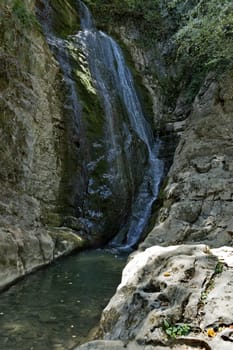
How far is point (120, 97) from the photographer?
15.4 metres

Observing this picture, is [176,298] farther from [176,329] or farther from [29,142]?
[29,142]

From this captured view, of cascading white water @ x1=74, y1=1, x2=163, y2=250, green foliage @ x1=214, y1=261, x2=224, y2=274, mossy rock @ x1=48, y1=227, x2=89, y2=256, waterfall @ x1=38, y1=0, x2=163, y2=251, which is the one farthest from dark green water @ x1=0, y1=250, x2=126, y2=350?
cascading white water @ x1=74, y1=1, x2=163, y2=250

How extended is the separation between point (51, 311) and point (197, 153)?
656 centimetres

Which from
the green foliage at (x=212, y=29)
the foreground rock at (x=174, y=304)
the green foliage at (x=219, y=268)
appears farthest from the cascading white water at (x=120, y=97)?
the green foliage at (x=219, y=268)

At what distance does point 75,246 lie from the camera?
10.2 m

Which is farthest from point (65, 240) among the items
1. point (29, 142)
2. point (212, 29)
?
point (212, 29)

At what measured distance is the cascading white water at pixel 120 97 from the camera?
1298 centimetres

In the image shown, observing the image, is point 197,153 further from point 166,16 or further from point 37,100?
point 166,16

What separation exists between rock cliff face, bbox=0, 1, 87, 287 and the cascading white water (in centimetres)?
239

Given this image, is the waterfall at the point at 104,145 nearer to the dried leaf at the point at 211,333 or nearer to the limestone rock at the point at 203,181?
the limestone rock at the point at 203,181

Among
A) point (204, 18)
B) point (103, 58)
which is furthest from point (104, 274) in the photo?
point (103, 58)

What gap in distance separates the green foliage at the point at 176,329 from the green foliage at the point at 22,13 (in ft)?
31.6

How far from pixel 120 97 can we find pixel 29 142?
19.1 ft

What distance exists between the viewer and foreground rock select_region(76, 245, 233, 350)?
3.46 metres
